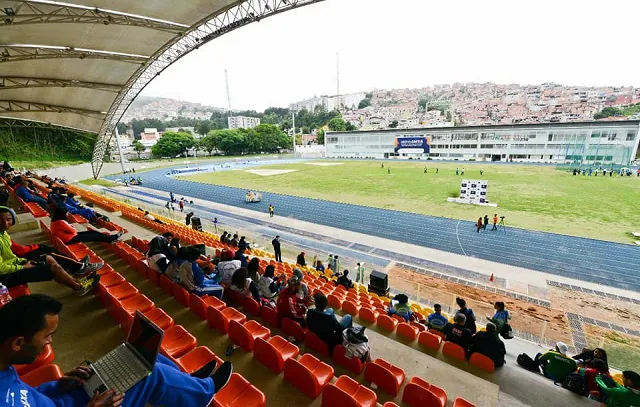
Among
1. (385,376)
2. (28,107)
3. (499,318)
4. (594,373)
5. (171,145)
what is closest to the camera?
(385,376)

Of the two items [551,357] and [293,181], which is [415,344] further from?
[293,181]

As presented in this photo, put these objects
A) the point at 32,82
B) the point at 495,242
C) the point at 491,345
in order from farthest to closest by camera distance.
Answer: the point at 32,82 → the point at 495,242 → the point at 491,345

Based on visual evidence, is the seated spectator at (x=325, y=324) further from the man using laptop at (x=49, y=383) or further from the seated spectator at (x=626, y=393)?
the seated spectator at (x=626, y=393)

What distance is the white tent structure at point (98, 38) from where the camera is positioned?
1038 centimetres

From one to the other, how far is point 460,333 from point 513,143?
2361 inches

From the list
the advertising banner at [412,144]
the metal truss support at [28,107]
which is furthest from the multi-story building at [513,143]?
the metal truss support at [28,107]

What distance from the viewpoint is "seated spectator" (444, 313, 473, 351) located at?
5.05m

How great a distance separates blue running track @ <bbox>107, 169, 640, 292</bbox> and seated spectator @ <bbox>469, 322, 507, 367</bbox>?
9.69 metres

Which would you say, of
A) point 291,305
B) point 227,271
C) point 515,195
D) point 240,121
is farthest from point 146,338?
point 240,121

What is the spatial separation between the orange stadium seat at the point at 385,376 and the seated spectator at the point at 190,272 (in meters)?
3.10

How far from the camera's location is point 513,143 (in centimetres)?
5306

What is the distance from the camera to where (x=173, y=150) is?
2854 inches

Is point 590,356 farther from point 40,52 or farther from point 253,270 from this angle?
point 40,52

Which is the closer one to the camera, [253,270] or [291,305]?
[291,305]
